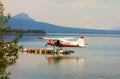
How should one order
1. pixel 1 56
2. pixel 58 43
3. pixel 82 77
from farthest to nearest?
1. pixel 58 43
2. pixel 82 77
3. pixel 1 56

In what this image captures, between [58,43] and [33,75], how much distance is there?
90.0 feet

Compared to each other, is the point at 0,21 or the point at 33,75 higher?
the point at 0,21

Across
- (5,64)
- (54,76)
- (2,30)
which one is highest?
(2,30)

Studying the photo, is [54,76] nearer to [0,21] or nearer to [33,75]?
[33,75]

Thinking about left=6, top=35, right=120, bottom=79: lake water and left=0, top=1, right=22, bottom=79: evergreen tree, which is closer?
left=0, top=1, right=22, bottom=79: evergreen tree

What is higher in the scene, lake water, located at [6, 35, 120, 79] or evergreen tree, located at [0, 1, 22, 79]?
evergreen tree, located at [0, 1, 22, 79]

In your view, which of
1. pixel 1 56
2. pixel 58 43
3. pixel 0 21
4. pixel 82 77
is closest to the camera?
pixel 1 56

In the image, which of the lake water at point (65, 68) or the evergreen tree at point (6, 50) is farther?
the lake water at point (65, 68)

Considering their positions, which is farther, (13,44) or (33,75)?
(33,75)

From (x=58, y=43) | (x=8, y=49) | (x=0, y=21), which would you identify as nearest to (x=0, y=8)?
(x=0, y=21)

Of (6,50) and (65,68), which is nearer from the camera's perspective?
(6,50)

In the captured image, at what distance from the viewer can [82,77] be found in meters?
26.4

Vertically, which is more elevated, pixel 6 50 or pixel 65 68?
pixel 6 50

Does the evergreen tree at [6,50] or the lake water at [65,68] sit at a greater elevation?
the evergreen tree at [6,50]
